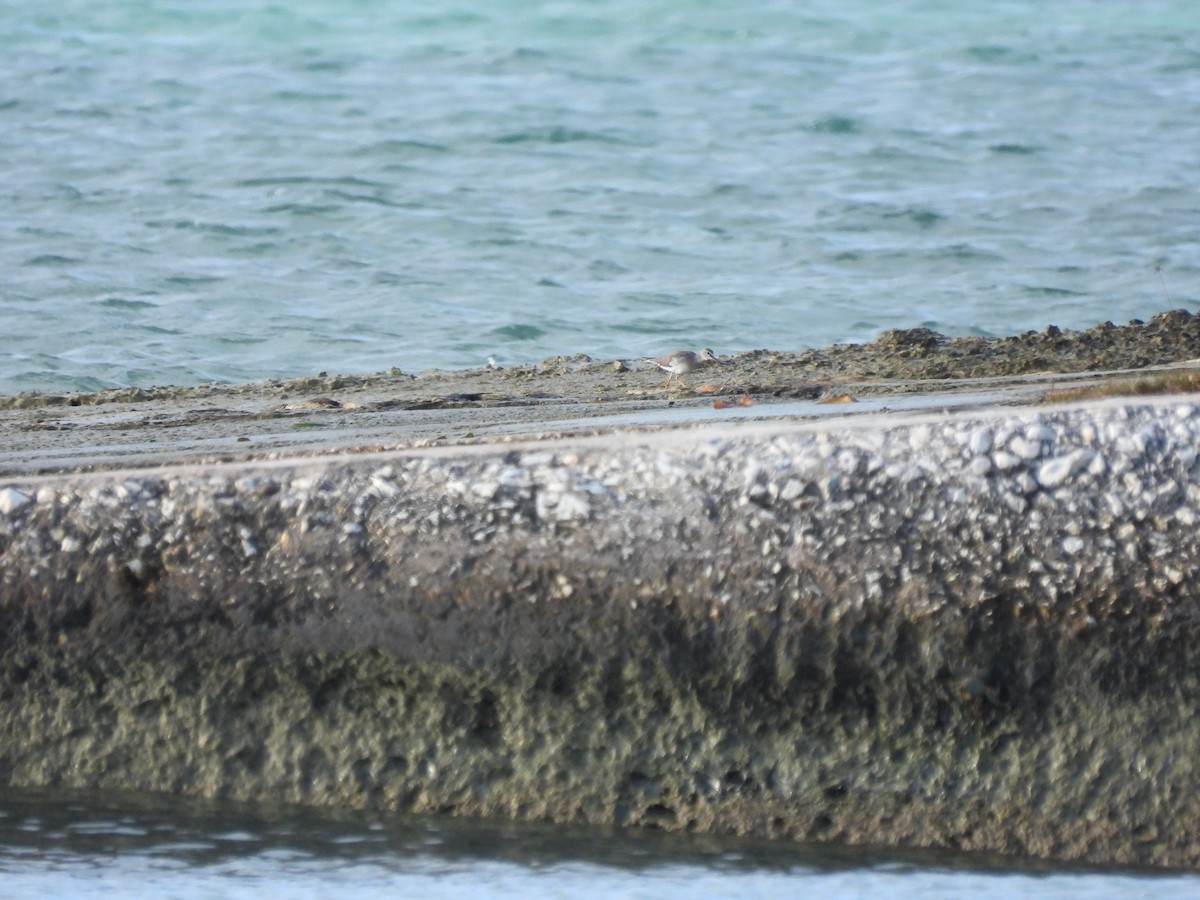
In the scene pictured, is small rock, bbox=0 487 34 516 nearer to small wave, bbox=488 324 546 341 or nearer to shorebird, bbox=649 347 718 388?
shorebird, bbox=649 347 718 388

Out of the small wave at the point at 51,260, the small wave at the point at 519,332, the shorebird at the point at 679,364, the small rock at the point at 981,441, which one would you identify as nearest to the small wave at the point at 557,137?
the small wave at the point at 51,260

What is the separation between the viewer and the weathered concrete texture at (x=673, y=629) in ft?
11.5

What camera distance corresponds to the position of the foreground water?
3.41 m

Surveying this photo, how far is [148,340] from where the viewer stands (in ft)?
37.1

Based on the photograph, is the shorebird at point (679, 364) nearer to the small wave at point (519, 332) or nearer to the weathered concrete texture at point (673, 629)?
the weathered concrete texture at point (673, 629)

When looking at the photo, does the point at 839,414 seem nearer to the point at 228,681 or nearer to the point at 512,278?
the point at 228,681

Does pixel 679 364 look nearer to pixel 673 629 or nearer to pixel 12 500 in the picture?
pixel 673 629

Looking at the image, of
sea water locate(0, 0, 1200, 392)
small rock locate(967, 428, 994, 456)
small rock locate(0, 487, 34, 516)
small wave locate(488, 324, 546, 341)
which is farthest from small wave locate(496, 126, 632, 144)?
small rock locate(967, 428, 994, 456)

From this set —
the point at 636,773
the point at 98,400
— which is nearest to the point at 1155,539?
Result: the point at 636,773

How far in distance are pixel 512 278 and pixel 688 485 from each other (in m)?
9.89

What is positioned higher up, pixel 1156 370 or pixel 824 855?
pixel 1156 370

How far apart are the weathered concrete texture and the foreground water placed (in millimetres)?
61

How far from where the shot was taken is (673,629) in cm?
358

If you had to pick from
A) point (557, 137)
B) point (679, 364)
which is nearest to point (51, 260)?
point (557, 137)
